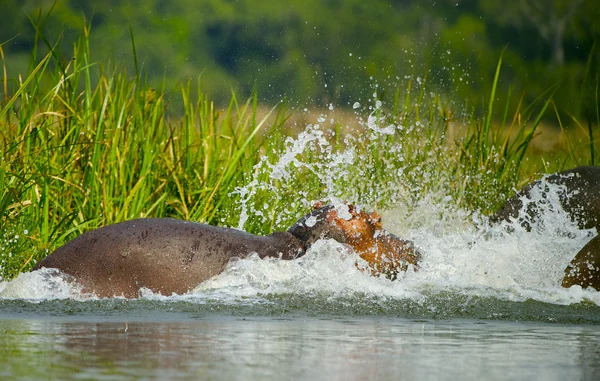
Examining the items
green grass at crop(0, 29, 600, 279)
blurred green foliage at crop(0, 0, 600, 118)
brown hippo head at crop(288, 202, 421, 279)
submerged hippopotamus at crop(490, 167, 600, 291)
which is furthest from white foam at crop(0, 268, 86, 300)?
blurred green foliage at crop(0, 0, 600, 118)

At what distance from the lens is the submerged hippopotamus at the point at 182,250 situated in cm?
554

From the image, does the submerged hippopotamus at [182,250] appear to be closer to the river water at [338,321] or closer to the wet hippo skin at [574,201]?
the river water at [338,321]

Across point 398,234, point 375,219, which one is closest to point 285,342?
point 375,219

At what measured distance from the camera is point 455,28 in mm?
39250

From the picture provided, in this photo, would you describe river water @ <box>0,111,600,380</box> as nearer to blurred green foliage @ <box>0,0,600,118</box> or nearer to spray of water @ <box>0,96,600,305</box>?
spray of water @ <box>0,96,600,305</box>

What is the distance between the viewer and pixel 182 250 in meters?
5.63

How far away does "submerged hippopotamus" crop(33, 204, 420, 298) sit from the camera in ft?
18.2

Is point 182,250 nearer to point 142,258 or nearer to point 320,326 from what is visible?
point 142,258

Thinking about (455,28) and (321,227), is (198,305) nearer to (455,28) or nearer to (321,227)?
(321,227)

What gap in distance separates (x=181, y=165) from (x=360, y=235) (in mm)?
2099

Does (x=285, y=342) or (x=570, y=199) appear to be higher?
(x=570, y=199)

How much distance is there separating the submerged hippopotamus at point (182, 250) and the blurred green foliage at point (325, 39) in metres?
27.2

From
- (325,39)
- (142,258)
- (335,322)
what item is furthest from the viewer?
(325,39)

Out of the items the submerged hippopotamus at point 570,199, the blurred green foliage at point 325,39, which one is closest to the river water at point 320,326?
the submerged hippopotamus at point 570,199
